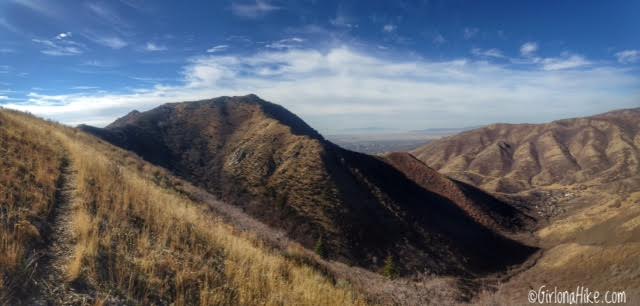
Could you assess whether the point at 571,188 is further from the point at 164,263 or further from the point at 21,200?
the point at 21,200

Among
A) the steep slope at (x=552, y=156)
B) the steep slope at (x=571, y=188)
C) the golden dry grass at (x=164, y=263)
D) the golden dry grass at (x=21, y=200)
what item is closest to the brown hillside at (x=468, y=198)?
the steep slope at (x=571, y=188)

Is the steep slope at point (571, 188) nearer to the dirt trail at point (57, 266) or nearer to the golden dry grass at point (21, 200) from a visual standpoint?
the dirt trail at point (57, 266)

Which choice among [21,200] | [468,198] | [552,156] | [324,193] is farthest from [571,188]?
[21,200]

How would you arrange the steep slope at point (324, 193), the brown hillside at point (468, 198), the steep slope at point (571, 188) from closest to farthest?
1. the steep slope at point (571, 188)
2. the steep slope at point (324, 193)
3. the brown hillside at point (468, 198)

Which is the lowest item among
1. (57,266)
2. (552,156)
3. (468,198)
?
(468,198)

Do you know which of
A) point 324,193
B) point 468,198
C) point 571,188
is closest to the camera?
point 324,193

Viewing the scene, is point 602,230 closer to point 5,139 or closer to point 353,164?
point 353,164

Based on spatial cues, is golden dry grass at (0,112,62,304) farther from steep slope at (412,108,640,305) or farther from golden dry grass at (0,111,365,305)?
steep slope at (412,108,640,305)
